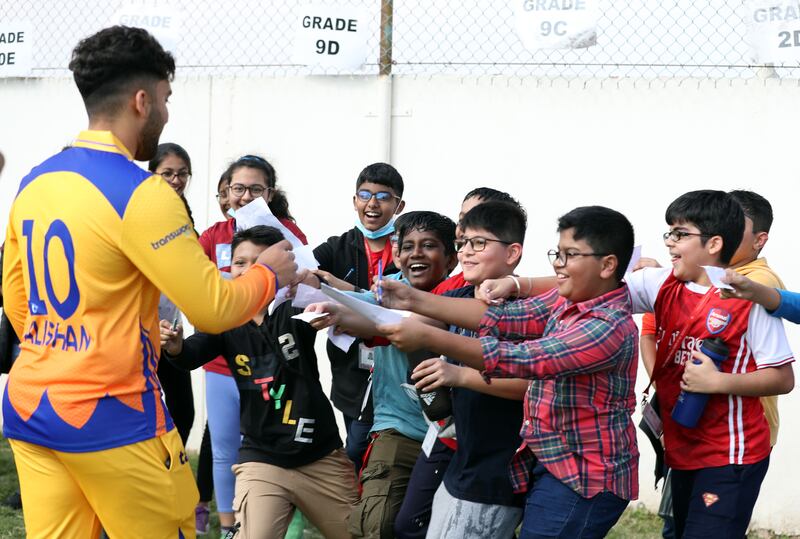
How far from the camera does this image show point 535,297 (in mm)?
3742

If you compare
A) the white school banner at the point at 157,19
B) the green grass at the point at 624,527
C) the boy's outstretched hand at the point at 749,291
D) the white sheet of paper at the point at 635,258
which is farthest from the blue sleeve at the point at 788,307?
the white school banner at the point at 157,19

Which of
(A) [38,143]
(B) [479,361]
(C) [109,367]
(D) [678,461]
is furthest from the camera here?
(A) [38,143]

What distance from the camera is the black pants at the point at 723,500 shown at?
3.59m

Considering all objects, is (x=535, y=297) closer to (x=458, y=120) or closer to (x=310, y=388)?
(x=310, y=388)

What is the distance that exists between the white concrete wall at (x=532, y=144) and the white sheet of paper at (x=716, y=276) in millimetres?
2280

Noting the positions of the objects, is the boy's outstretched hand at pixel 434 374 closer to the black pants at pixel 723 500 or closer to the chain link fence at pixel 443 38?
the black pants at pixel 723 500

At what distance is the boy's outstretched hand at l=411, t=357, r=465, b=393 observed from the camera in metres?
3.17

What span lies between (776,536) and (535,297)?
8.64ft

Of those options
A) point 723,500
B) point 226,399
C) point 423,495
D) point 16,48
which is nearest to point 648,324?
point 723,500

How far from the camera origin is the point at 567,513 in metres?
3.33

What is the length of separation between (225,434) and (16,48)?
366 centimetres

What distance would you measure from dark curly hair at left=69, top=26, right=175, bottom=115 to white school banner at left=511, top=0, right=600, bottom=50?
10.6 ft

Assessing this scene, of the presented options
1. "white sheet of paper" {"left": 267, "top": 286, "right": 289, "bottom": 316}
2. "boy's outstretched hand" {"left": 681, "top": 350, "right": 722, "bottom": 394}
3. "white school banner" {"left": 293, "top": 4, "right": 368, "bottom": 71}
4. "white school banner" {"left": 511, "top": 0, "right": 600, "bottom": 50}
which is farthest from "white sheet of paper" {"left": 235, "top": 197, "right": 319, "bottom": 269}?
"white school banner" {"left": 293, "top": 4, "right": 368, "bottom": 71}

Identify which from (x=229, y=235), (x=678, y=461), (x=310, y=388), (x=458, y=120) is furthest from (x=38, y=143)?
(x=678, y=461)
